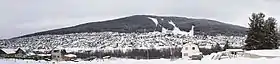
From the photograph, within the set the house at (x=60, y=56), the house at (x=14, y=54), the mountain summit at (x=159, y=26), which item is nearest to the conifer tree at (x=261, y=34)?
the house at (x=60, y=56)

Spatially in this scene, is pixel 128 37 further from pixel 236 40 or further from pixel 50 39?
pixel 236 40

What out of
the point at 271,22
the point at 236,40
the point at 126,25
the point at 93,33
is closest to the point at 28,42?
the point at 93,33

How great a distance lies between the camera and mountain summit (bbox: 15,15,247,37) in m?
153

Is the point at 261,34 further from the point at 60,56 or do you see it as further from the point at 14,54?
the point at 14,54

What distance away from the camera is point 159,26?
161m

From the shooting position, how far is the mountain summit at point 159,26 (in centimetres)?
15266

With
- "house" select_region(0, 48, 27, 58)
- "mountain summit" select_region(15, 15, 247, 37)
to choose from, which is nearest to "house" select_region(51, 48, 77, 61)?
"house" select_region(0, 48, 27, 58)

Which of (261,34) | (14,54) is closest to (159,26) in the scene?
(14,54)

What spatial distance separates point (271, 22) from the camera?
47.5m

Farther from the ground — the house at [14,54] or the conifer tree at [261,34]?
the conifer tree at [261,34]

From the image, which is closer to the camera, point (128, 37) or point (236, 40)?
point (236, 40)

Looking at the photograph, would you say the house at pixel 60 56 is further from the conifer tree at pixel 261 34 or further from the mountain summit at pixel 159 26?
the mountain summit at pixel 159 26

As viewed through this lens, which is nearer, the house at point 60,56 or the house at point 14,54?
the house at point 60,56

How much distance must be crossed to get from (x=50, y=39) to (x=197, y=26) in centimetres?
5179
